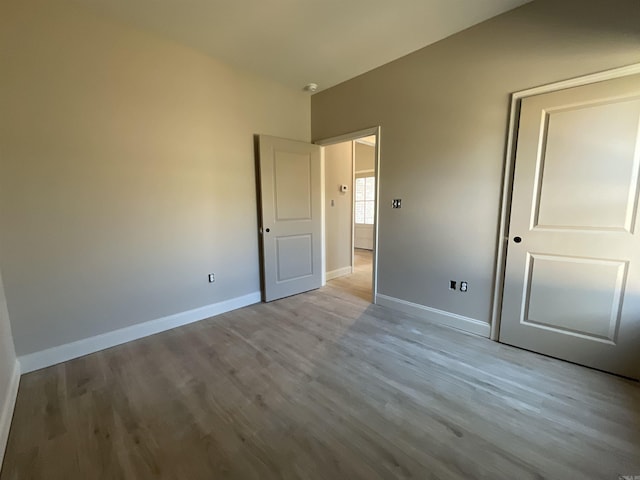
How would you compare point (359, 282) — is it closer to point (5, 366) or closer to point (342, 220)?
point (342, 220)

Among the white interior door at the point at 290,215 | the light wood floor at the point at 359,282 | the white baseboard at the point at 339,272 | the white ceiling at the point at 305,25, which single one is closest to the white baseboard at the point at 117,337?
the white interior door at the point at 290,215

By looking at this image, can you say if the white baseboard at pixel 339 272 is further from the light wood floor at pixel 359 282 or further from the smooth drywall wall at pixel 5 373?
the smooth drywall wall at pixel 5 373

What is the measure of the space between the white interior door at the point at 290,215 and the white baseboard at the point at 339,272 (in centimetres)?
53

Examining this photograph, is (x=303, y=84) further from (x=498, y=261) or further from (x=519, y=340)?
(x=519, y=340)

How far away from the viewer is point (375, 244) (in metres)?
3.23

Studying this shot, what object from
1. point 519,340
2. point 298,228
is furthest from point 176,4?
point 519,340

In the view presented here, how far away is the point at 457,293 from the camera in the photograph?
8.68 feet

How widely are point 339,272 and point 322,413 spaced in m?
3.05

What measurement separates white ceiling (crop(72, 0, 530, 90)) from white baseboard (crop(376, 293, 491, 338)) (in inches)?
102

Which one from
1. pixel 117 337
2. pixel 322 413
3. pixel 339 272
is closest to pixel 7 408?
pixel 117 337

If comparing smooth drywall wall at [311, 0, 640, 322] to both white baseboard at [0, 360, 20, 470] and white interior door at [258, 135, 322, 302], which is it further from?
white baseboard at [0, 360, 20, 470]

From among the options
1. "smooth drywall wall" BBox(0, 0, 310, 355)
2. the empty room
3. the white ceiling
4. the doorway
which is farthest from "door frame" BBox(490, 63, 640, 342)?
"smooth drywall wall" BBox(0, 0, 310, 355)

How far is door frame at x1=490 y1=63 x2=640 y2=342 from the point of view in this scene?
6.24ft

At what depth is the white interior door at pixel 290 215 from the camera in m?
3.29
